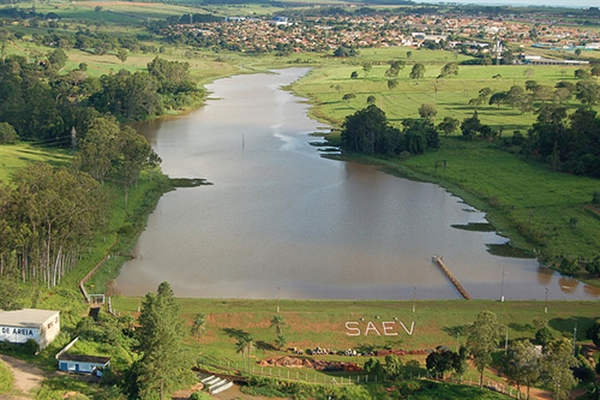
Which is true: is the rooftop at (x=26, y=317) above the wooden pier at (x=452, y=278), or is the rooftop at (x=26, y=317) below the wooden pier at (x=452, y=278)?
above

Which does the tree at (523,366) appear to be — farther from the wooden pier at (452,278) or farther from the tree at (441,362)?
the wooden pier at (452,278)

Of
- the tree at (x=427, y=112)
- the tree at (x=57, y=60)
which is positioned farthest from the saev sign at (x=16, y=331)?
the tree at (x=57, y=60)

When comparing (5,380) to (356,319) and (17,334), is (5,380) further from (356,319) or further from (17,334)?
(356,319)

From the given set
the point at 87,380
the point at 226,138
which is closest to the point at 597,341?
the point at 87,380

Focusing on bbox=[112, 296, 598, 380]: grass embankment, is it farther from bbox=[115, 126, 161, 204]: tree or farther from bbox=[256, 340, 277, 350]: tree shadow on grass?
bbox=[115, 126, 161, 204]: tree

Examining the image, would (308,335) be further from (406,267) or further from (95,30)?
(95,30)

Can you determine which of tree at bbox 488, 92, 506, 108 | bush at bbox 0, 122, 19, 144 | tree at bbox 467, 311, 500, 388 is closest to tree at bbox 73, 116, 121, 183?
bush at bbox 0, 122, 19, 144
